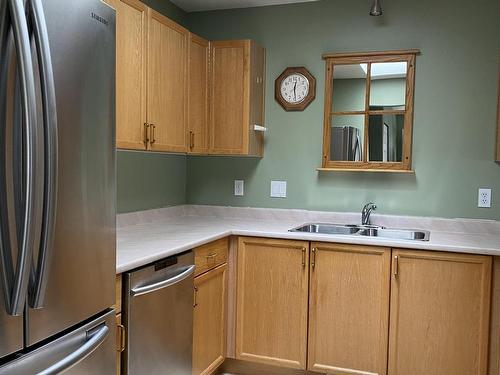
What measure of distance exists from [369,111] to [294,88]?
54cm

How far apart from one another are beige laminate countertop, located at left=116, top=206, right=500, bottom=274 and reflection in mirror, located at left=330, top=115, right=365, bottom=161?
397mm

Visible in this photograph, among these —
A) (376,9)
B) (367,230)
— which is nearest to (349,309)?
(367,230)

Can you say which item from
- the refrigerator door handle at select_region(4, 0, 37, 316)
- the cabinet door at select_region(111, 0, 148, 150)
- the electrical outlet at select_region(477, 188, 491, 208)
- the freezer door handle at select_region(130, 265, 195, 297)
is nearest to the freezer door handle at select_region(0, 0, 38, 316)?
the refrigerator door handle at select_region(4, 0, 37, 316)

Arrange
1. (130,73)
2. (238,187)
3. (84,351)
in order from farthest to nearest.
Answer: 1. (238,187)
2. (130,73)
3. (84,351)

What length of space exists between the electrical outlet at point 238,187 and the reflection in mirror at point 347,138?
0.69m

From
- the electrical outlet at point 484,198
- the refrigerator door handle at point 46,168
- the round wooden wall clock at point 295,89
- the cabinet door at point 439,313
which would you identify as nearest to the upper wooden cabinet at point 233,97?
the round wooden wall clock at point 295,89

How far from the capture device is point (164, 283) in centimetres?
204

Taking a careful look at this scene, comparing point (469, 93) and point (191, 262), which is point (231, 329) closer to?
point (191, 262)

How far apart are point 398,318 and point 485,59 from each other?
1.66 meters

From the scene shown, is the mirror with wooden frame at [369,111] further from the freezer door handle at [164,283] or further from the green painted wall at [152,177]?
the freezer door handle at [164,283]

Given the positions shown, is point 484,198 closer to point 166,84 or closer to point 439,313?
point 439,313

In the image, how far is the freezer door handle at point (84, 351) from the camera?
1.30 metres

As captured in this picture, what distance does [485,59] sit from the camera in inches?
113

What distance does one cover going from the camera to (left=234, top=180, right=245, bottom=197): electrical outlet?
3.44 metres
